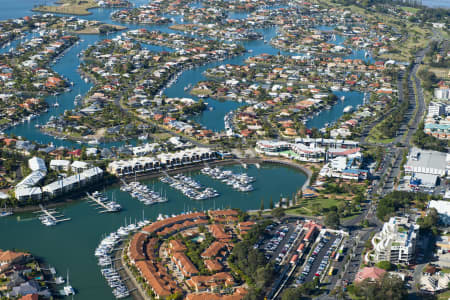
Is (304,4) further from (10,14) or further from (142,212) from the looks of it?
(142,212)

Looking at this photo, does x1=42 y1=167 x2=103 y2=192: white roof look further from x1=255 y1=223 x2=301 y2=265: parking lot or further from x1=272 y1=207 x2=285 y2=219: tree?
x1=255 y1=223 x2=301 y2=265: parking lot

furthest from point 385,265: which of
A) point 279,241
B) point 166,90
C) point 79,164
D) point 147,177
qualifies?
point 166,90

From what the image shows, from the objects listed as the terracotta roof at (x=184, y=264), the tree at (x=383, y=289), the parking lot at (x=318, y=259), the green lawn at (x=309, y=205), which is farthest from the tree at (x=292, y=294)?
the green lawn at (x=309, y=205)

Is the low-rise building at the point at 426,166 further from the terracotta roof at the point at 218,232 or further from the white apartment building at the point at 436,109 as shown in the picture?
the terracotta roof at the point at 218,232

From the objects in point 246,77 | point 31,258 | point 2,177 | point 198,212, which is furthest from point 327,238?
point 246,77

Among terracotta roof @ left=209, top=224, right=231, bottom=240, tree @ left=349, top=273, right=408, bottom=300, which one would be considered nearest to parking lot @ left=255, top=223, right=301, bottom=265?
terracotta roof @ left=209, top=224, right=231, bottom=240
